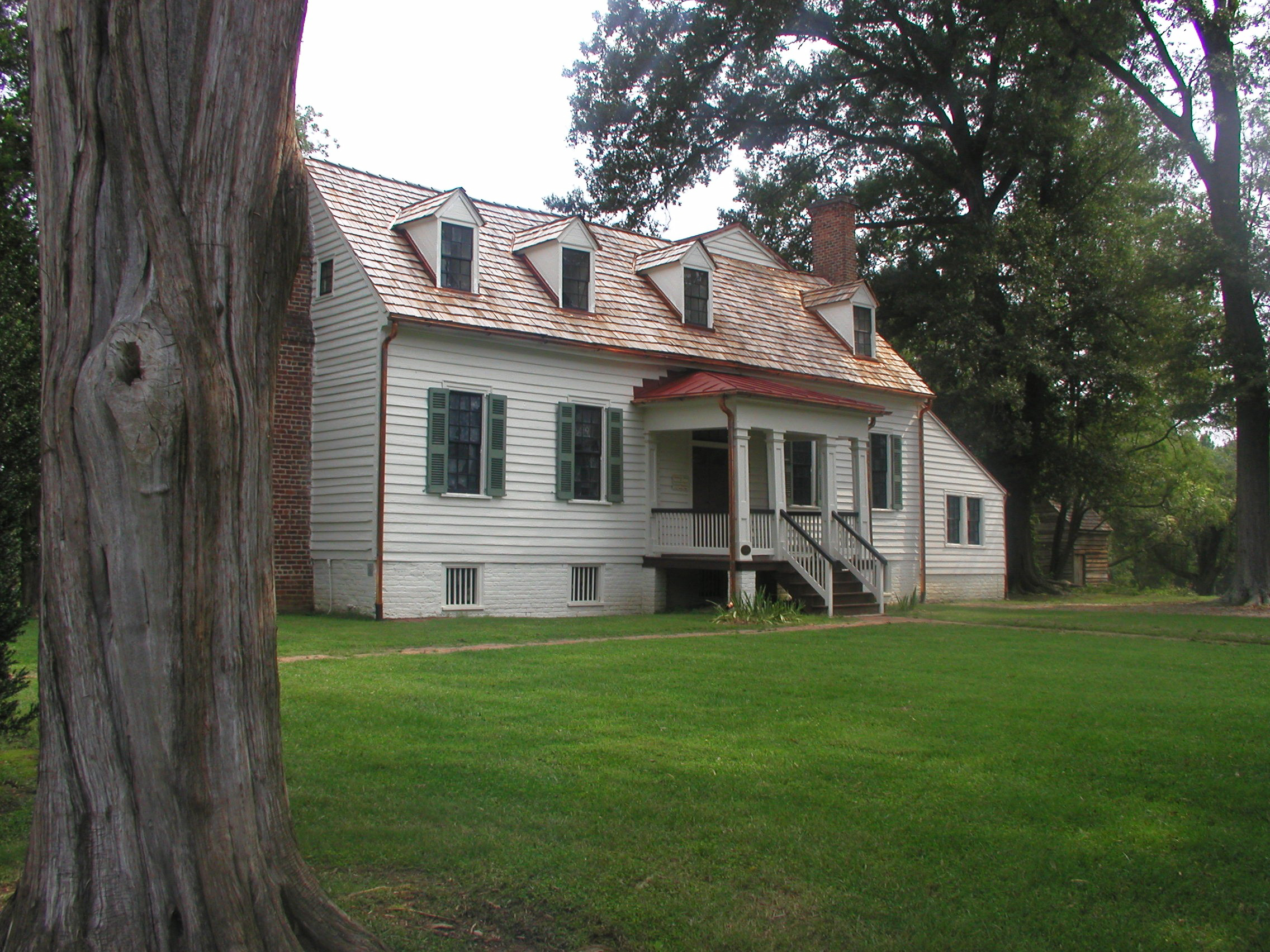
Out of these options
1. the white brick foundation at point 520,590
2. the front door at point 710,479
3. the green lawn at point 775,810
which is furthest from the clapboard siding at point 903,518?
the green lawn at point 775,810

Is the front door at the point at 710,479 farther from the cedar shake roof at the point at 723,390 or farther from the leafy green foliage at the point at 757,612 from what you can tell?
the leafy green foliage at the point at 757,612

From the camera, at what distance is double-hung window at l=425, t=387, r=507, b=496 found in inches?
663

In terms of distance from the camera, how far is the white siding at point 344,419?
16.5 metres

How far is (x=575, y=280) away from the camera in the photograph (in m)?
19.3

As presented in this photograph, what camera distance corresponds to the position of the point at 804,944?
3.95 meters

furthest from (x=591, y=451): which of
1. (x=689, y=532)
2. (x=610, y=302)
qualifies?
(x=610, y=302)

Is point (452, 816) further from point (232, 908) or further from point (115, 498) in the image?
point (115, 498)

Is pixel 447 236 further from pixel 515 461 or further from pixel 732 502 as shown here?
pixel 732 502

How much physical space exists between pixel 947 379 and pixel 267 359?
2688 cm

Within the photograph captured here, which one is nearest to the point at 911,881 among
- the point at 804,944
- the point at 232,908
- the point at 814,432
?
the point at 804,944

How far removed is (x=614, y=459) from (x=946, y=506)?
10705 mm

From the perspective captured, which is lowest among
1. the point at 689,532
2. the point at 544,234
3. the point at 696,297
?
the point at 689,532

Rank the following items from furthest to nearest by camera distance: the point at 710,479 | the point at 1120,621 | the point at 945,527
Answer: the point at 945,527
the point at 710,479
the point at 1120,621

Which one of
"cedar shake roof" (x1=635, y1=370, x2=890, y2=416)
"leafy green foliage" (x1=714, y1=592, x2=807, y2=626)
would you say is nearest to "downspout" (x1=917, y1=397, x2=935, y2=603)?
"cedar shake roof" (x1=635, y1=370, x2=890, y2=416)
